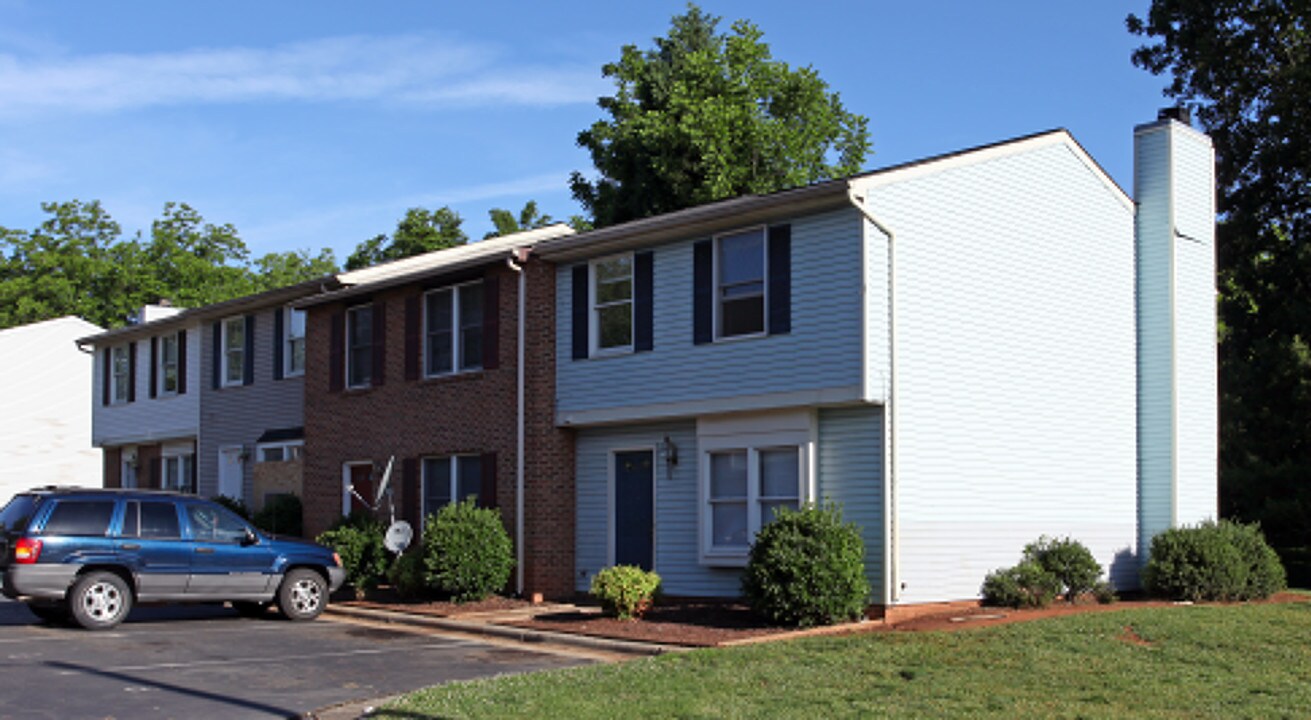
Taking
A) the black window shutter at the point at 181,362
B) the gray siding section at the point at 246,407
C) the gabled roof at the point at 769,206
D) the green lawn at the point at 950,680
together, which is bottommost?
the green lawn at the point at 950,680

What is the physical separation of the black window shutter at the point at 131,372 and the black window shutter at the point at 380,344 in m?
11.4

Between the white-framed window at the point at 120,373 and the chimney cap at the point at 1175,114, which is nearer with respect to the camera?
the chimney cap at the point at 1175,114

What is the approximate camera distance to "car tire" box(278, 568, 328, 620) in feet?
62.1

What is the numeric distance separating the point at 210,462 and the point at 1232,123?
79.5 feet

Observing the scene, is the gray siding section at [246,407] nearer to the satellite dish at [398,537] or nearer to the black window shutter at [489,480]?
the satellite dish at [398,537]

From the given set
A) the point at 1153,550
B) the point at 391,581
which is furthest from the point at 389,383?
the point at 1153,550

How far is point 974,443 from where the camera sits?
18.2 metres

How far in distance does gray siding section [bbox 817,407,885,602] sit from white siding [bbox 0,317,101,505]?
3326cm

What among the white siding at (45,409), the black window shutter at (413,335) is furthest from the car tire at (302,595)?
the white siding at (45,409)

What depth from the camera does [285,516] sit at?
25734mm

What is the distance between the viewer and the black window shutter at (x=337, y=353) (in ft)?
81.7

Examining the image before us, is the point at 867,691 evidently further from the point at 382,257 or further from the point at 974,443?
the point at 382,257

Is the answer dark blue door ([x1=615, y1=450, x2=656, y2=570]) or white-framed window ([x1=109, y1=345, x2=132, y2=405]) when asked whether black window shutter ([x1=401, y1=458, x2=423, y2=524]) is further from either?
white-framed window ([x1=109, y1=345, x2=132, y2=405])

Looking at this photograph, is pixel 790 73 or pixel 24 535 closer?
pixel 24 535
